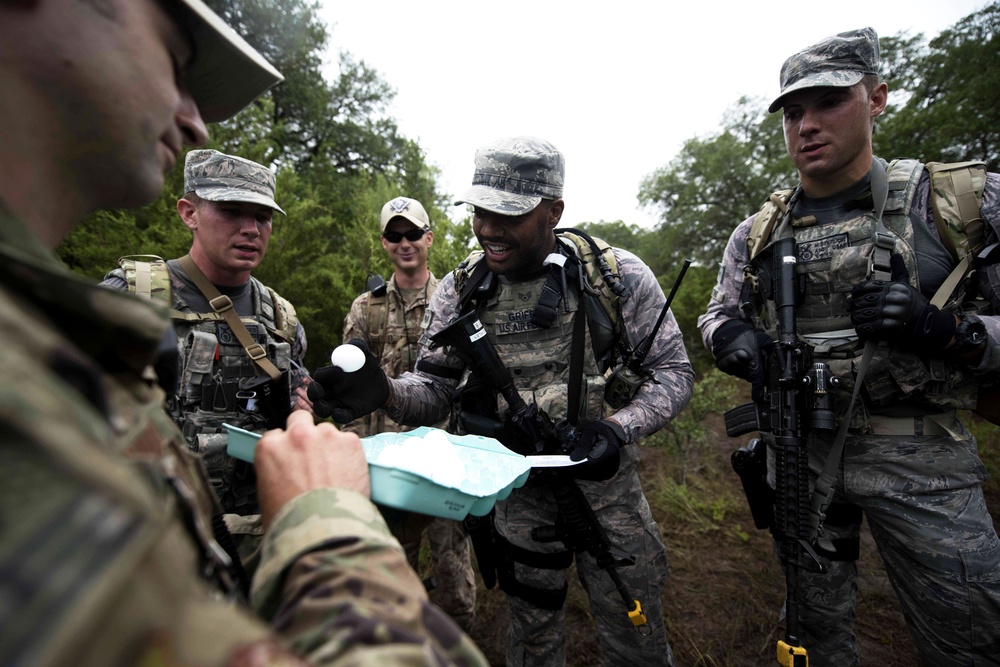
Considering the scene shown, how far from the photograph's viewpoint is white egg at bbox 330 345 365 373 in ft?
6.85

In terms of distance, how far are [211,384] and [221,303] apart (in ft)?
1.43

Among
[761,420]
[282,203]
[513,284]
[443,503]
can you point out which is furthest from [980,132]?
[443,503]

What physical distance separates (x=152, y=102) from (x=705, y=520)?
491 centimetres

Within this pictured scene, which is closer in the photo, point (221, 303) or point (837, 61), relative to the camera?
point (837, 61)

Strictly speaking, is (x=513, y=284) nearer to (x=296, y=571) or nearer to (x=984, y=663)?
(x=296, y=571)

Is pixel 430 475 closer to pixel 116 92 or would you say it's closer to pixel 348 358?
pixel 116 92

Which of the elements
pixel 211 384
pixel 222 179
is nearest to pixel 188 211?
pixel 222 179

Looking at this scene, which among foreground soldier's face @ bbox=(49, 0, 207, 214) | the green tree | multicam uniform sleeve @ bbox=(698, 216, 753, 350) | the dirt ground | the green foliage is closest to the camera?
foreground soldier's face @ bbox=(49, 0, 207, 214)

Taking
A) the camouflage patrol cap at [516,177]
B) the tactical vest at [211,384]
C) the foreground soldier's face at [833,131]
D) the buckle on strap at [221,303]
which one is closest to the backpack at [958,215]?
the foreground soldier's face at [833,131]

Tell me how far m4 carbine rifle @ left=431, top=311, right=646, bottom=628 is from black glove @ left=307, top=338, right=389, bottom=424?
41 cm

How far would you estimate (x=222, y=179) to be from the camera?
104 inches

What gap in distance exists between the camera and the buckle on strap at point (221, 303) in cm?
266

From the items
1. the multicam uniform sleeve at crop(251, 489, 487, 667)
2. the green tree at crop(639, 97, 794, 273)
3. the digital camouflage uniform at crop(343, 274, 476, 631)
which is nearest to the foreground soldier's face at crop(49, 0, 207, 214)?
the multicam uniform sleeve at crop(251, 489, 487, 667)

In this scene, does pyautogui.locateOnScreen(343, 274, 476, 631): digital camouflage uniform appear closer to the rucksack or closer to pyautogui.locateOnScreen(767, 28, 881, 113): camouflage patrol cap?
the rucksack
